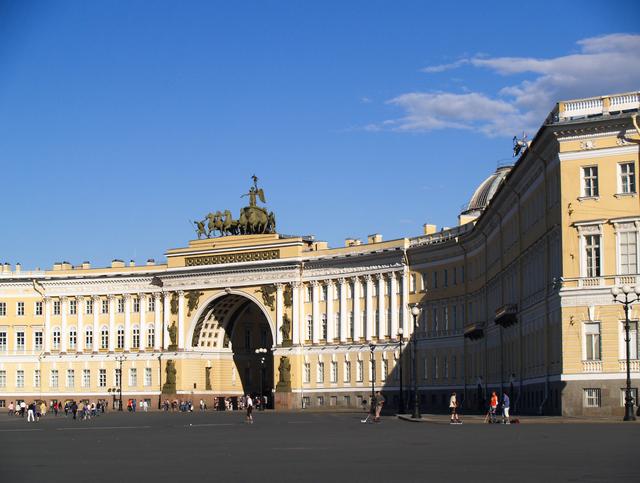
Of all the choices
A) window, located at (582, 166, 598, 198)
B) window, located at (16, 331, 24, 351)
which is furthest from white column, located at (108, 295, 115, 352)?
window, located at (582, 166, 598, 198)

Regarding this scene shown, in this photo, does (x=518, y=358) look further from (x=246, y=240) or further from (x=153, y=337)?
(x=153, y=337)

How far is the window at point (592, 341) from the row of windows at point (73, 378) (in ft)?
243

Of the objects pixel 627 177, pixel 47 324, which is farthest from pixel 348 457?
pixel 47 324

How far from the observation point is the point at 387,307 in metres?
111

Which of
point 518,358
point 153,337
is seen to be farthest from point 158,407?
point 518,358

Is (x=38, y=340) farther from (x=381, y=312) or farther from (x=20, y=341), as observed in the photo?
(x=381, y=312)

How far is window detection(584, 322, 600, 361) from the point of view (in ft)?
193

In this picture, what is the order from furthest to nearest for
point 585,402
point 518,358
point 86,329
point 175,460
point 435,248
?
point 86,329 < point 435,248 < point 518,358 < point 585,402 < point 175,460

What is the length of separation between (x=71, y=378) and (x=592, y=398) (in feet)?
269

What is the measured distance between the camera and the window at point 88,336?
13112cm

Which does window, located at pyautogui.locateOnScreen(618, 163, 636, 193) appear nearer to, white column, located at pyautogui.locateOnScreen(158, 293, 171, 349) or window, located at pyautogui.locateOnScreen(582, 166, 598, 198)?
window, located at pyautogui.locateOnScreen(582, 166, 598, 198)

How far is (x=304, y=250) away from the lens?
11931 centimetres

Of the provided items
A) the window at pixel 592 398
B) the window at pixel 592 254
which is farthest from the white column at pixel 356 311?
the window at pixel 592 398

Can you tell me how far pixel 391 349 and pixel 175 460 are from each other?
257 feet
